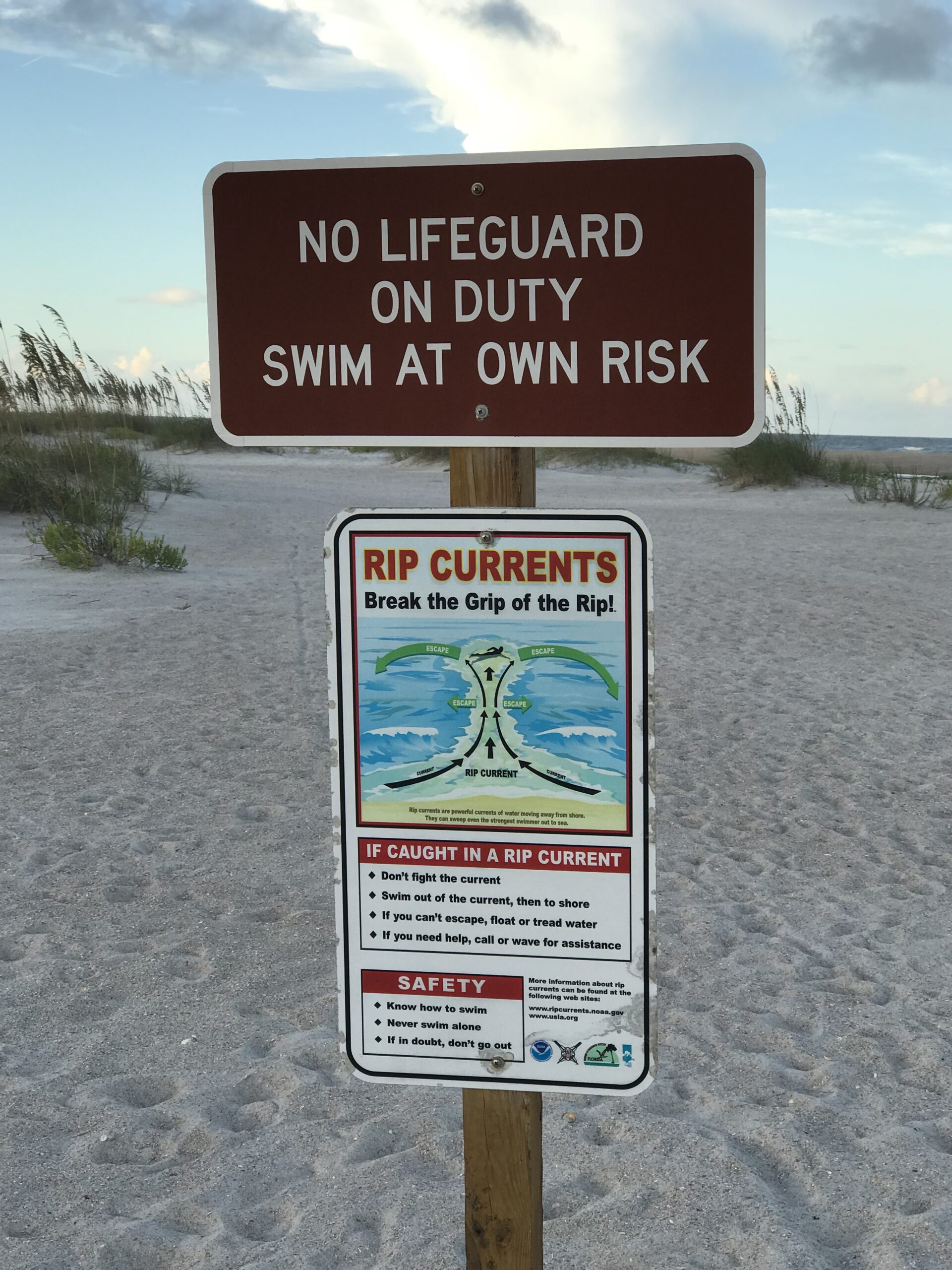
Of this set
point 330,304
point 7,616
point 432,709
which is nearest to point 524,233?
point 330,304

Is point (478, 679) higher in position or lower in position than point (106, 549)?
higher

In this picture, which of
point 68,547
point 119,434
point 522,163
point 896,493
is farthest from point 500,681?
point 119,434

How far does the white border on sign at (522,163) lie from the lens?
5.10 ft

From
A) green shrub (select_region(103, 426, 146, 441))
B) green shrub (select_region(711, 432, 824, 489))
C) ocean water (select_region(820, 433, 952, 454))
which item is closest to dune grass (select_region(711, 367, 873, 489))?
green shrub (select_region(711, 432, 824, 489))

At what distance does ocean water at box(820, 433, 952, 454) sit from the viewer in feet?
228

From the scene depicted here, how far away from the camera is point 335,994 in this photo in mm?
3600

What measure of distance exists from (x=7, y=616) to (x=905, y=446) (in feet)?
242

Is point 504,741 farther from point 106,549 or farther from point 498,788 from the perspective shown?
point 106,549

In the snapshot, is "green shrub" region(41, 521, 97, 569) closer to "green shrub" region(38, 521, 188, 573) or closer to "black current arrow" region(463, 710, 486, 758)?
"green shrub" region(38, 521, 188, 573)

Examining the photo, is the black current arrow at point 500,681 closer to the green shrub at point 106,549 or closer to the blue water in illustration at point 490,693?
the blue water in illustration at point 490,693

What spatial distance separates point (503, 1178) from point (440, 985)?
13.3 inches

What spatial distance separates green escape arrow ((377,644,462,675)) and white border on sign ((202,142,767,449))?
0.29 metres

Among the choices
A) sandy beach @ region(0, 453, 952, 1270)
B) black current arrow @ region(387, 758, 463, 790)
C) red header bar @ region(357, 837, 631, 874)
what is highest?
black current arrow @ region(387, 758, 463, 790)

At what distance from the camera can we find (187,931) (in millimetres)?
3998
